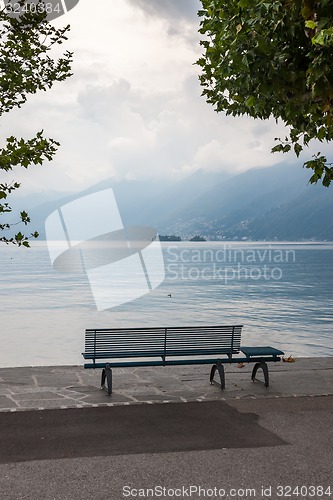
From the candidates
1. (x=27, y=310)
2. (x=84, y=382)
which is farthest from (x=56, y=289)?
(x=84, y=382)

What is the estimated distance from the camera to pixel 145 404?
379 inches

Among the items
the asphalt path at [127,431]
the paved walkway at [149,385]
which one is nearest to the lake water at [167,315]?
the paved walkway at [149,385]

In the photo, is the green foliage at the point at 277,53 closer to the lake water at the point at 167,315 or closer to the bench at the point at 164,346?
the bench at the point at 164,346

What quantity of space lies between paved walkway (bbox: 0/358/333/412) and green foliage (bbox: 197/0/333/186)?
4.77 m

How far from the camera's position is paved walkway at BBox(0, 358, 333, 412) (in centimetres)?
989

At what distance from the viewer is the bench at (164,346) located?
10.4 metres

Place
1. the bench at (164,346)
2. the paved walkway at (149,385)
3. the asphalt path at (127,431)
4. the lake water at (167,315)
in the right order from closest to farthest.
Result: the asphalt path at (127,431), the paved walkway at (149,385), the bench at (164,346), the lake water at (167,315)

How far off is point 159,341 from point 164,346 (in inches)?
5.0

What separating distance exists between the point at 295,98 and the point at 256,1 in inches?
74.7

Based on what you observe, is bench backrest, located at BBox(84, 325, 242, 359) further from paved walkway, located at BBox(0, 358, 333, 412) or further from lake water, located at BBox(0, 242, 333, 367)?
lake water, located at BBox(0, 242, 333, 367)

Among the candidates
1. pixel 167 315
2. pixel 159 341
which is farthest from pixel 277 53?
pixel 167 315

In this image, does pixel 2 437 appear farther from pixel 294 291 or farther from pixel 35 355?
pixel 294 291

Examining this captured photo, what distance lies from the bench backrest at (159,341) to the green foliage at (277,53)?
13.4 ft

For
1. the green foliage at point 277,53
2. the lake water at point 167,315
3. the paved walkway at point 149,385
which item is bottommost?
the lake water at point 167,315
